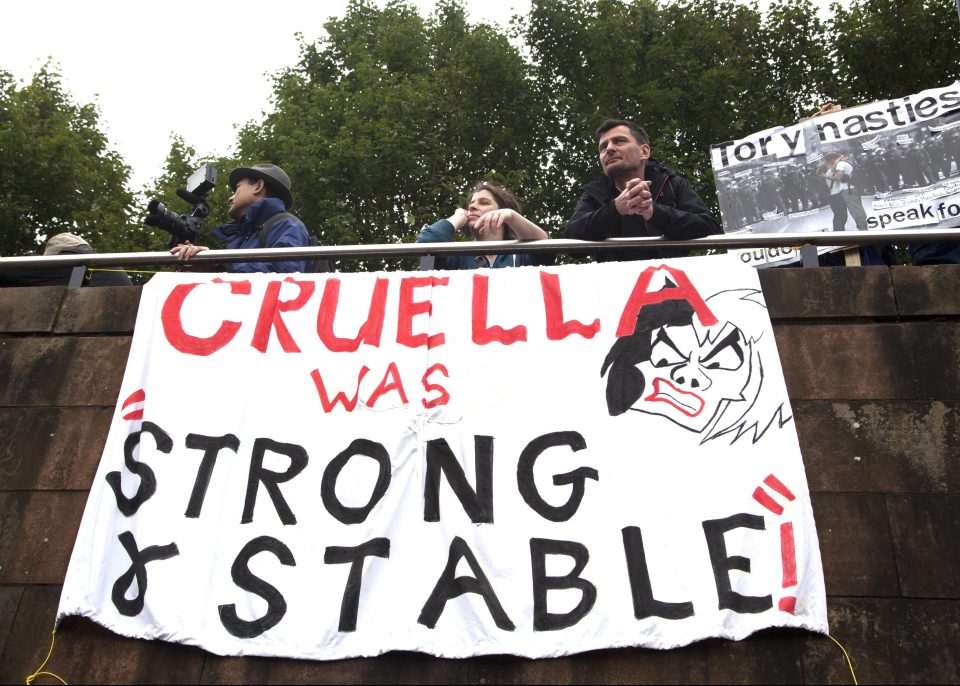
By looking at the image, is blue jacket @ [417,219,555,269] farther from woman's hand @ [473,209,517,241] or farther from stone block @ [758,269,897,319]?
stone block @ [758,269,897,319]

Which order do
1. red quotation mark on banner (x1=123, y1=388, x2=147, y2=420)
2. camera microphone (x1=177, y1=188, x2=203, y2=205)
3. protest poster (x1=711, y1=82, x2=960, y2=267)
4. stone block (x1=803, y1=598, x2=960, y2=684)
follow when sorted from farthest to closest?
protest poster (x1=711, y1=82, x2=960, y2=267) < camera microphone (x1=177, y1=188, x2=203, y2=205) < red quotation mark on banner (x1=123, y1=388, x2=147, y2=420) < stone block (x1=803, y1=598, x2=960, y2=684)

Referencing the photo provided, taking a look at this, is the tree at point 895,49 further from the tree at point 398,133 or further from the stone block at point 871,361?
the stone block at point 871,361

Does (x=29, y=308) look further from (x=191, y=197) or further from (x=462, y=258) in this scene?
(x=462, y=258)

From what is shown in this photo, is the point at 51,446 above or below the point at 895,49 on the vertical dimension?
below

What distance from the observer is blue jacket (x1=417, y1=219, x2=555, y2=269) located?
521cm

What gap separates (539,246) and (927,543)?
2.26 meters

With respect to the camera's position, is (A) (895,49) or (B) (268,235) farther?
(A) (895,49)

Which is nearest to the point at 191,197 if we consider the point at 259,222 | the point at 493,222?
the point at 259,222

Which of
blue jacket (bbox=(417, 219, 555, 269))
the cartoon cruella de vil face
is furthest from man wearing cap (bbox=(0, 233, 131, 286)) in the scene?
the cartoon cruella de vil face

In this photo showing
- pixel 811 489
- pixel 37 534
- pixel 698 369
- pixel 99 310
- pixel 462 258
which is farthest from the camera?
pixel 462 258

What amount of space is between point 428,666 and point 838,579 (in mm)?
1727

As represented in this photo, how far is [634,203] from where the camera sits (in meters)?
4.73

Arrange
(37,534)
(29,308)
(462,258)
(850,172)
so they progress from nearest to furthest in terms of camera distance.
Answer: (37,534)
(29,308)
(462,258)
(850,172)

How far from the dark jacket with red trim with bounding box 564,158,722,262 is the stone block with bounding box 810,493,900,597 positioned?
148cm
